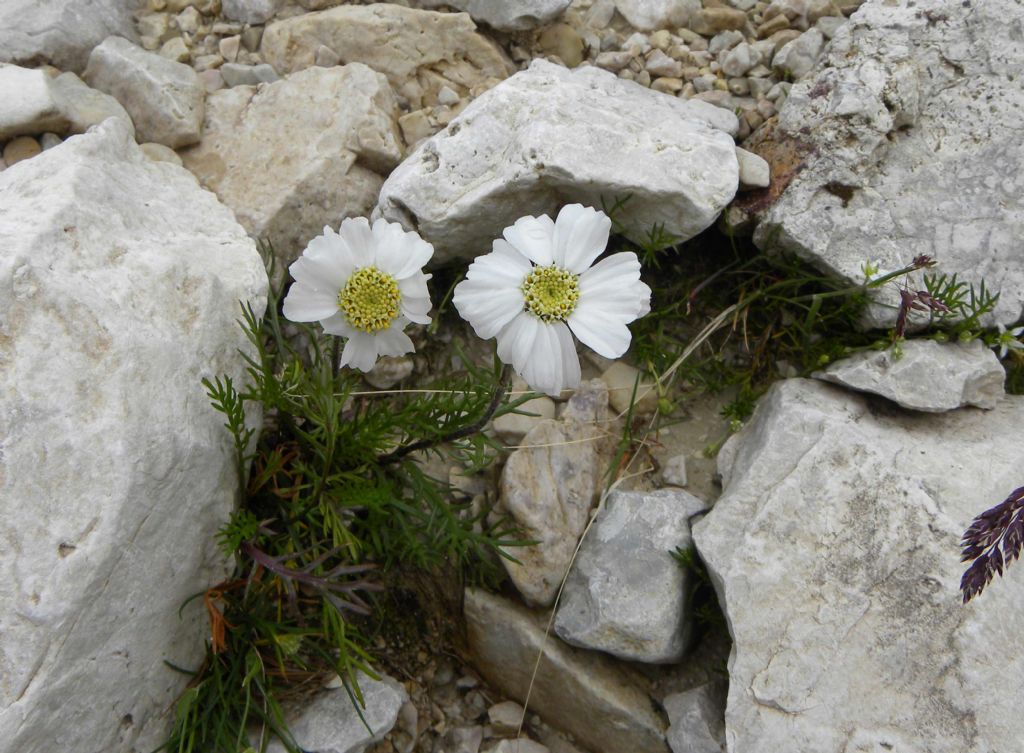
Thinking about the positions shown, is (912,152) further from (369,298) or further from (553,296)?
(369,298)

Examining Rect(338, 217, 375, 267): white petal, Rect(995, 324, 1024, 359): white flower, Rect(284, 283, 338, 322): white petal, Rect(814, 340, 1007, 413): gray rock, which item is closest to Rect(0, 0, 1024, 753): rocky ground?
Rect(814, 340, 1007, 413): gray rock

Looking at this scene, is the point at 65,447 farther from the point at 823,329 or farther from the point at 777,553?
the point at 823,329

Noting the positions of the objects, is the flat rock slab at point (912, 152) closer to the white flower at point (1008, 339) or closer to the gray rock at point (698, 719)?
the white flower at point (1008, 339)

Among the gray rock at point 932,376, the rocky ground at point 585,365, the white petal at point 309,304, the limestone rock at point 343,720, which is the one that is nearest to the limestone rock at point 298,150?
the rocky ground at point 585,365

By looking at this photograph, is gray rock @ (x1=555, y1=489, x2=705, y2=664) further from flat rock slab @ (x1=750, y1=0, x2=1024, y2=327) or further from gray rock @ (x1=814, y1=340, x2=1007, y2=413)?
flat rock slab @ (x1=750, y1=0, x2=1024, y2=327)

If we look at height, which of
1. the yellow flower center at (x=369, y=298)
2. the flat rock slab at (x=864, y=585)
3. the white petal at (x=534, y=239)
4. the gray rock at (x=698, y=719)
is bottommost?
the gray rock at (x=698, y=719)

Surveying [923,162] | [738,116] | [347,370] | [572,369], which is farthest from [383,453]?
[923,162]

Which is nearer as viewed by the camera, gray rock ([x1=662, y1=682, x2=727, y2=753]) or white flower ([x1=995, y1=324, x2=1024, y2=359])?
gray rock ([x1=662, y1=682, x2=727, y2=753])
